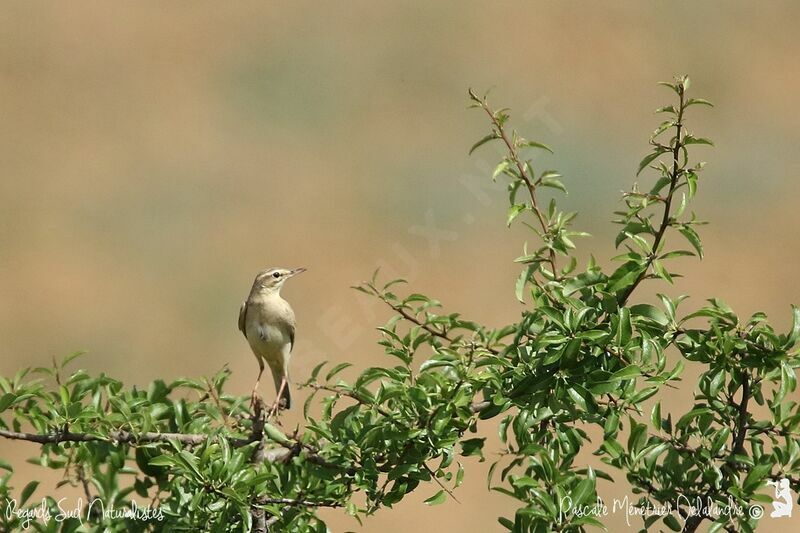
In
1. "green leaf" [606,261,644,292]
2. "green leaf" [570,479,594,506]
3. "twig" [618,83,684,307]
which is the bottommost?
"green leaf" [570,479,594,506]

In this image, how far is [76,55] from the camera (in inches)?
669

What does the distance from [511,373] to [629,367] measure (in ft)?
1.05

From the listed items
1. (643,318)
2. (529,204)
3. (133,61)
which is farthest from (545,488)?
(133,61)

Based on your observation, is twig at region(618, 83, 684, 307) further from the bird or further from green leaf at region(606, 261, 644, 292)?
the bird

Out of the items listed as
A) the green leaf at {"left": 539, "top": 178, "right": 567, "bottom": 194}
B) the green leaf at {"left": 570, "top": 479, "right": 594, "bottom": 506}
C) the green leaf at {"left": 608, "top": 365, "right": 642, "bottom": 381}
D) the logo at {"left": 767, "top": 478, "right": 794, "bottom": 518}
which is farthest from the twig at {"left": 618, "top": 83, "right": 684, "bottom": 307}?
the logo at {"left": 767, "top": 478, "right": 794, "bottom": 518}

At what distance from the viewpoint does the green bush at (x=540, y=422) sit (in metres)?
2.69

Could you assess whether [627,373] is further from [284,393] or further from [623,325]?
[284,393]

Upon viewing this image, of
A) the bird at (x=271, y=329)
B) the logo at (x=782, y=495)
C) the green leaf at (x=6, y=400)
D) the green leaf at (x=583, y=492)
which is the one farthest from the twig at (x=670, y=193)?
the bird at (x=271, y=329)

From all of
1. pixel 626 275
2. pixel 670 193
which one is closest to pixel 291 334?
pixel 626 275

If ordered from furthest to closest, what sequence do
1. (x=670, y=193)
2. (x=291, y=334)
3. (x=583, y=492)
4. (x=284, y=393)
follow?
1. (x=291, y=334)
2. (x=284, y=393)
3. (x=670, y=193)
4. (x=583, y=492)

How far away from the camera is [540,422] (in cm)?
287

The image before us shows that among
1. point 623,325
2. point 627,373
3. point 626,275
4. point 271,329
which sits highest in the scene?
point 271,329

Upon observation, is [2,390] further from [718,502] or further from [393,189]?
[393,189]

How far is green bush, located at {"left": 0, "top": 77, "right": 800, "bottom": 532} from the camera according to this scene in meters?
2.69
